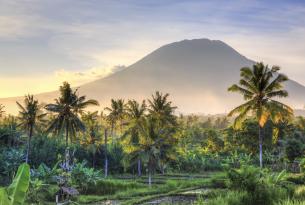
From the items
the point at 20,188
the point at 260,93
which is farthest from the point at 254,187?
the point at 260,93

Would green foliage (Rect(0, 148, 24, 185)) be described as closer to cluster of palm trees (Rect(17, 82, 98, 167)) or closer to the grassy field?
cluster of palm trees (Rect(17, 82, 98, 167))

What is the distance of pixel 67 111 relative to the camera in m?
52.6

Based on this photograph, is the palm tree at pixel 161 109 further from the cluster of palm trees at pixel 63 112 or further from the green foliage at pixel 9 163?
the green foliage at pixel 9 163

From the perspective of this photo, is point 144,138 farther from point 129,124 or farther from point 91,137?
point 91,137

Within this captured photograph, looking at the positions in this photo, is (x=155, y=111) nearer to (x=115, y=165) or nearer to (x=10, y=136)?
(x=115, y=165)

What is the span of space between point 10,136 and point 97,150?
13099mm

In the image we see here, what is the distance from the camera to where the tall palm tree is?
170 ft

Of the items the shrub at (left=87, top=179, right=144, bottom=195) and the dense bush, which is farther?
the shrub at (left=87, top=179, right=144, bottom=195)

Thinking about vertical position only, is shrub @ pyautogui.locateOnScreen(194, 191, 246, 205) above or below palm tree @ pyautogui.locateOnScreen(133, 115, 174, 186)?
below

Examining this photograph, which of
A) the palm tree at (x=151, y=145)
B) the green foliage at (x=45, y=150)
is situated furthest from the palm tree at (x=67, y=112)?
the palm tree at (x=151, y=145)

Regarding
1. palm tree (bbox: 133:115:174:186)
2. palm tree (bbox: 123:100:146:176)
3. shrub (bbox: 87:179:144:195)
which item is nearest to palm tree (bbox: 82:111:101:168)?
palm tree (bbox: 123:100:146:176)

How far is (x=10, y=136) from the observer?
59.8 m

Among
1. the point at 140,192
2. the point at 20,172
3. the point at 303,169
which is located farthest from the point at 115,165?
the point at 20,172

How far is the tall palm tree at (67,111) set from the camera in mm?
51688
